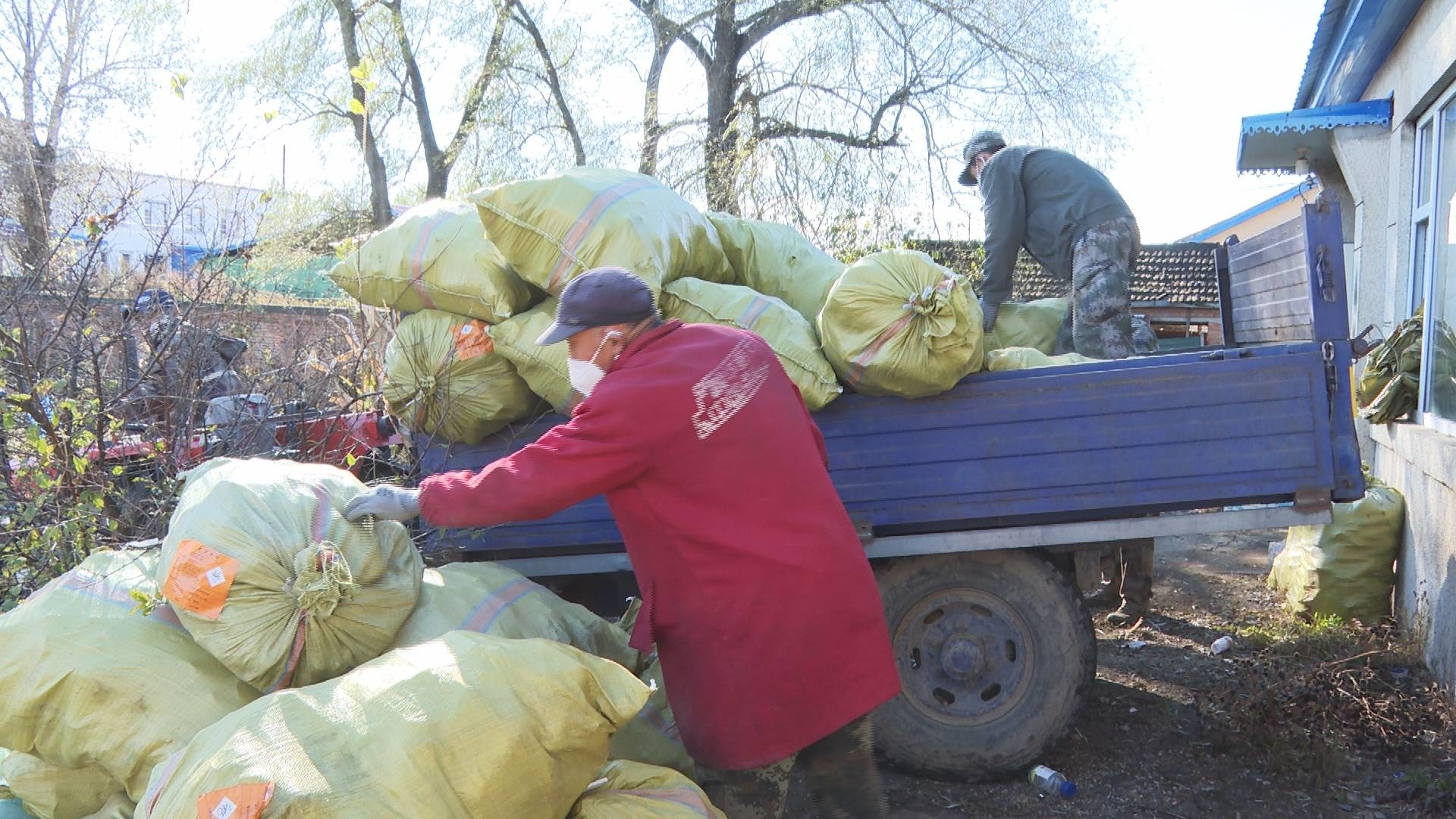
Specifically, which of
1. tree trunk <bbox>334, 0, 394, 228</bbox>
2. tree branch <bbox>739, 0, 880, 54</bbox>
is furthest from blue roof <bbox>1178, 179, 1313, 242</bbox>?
tree trunk <bbox>334, 0, 394, 228</bbox>

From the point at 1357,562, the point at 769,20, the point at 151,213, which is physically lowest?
the point at 1357,562

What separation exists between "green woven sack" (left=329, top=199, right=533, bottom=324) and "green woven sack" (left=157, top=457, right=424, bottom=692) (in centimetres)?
111

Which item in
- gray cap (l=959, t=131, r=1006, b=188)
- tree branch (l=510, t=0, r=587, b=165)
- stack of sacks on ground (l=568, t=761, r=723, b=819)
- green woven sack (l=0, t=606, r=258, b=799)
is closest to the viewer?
stack of sacks on ground (l=568, t=761, r=723, b=819)

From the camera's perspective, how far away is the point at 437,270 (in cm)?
365

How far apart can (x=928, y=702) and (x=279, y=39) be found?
652 inches

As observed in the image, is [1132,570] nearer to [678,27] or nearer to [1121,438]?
[1121,438]

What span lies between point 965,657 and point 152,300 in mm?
3174

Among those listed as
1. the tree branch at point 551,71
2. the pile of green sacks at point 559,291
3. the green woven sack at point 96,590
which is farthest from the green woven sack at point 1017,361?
the tree branch at point 551,71

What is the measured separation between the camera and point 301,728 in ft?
6.52

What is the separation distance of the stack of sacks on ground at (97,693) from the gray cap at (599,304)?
115cm

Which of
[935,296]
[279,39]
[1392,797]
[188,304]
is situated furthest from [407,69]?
[1392,797]

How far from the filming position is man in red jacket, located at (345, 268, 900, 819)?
2.31 metres

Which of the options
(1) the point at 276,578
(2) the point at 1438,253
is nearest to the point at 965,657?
(1) the point at 276,578

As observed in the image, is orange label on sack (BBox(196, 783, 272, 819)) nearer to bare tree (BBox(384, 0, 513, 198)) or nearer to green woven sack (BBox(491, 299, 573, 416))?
→ green woven sack (BBox(491, 299, 573, 416))
